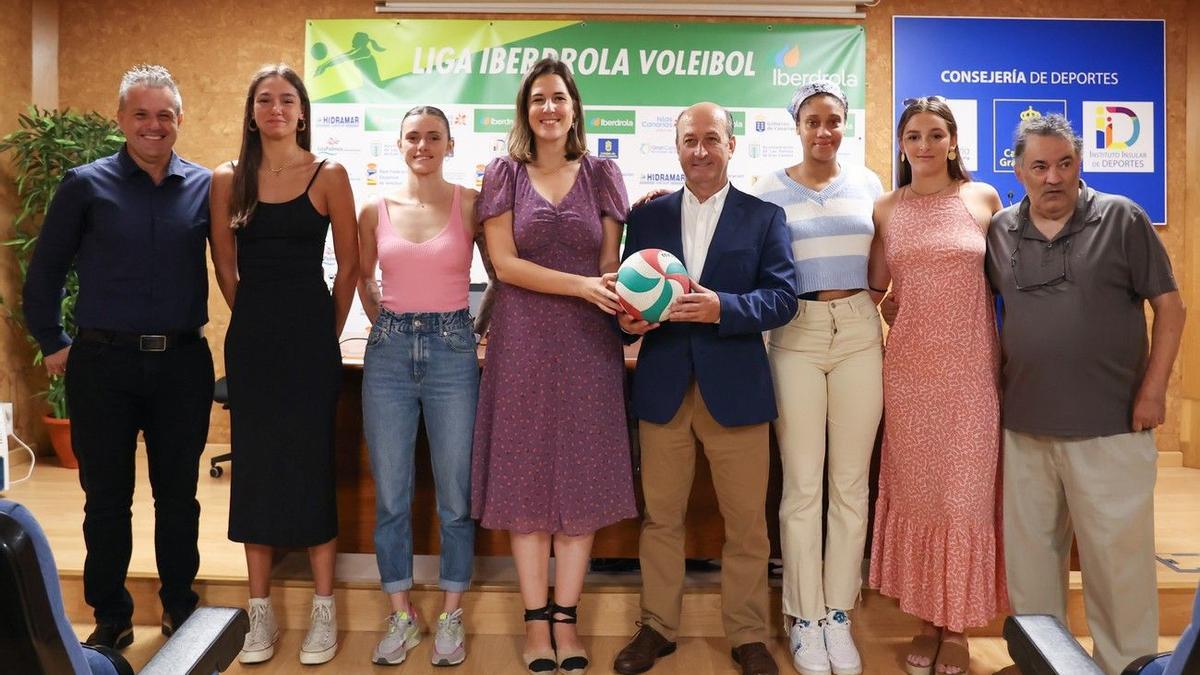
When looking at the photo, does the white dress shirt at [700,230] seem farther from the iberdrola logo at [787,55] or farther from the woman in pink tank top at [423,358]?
the iberdrola logo at [787,55]

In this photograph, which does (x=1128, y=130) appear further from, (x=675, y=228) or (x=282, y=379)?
(x=282, y=379)

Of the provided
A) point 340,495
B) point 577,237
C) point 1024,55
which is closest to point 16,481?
point 340,495

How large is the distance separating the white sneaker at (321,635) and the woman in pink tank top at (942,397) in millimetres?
1706

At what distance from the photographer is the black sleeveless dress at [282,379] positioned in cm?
254

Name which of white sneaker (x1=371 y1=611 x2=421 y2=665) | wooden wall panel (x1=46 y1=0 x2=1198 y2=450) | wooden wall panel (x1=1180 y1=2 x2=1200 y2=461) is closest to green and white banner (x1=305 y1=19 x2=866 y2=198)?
wooden wall panel (x1=46 y1=0 x2=1198 y2=450)

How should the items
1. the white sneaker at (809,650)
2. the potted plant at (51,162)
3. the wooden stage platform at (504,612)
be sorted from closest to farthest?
the white sneaker at (809,650)
the wooden stage platform at (504,612)
the potted plant at (51,162)

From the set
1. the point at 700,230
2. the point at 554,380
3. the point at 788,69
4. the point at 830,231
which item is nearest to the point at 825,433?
the point at 830,231

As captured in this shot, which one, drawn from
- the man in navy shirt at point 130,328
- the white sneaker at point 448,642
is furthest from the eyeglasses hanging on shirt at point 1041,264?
the man in navy shirt at point 130,328

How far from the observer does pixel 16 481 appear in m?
4.85

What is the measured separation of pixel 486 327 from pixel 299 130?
81 centimetres

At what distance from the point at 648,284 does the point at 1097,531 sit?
137 centimetres

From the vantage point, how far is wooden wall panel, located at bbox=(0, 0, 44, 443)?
17.0ft

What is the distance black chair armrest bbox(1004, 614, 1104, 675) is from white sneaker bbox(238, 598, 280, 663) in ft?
6.85

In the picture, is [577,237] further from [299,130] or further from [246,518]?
[246,518]
